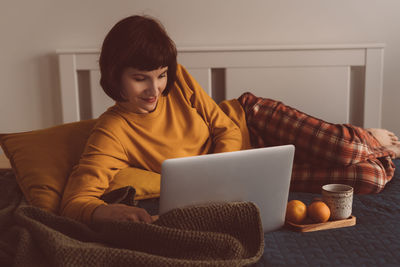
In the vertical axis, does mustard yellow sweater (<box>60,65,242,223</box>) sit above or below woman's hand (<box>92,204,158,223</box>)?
above

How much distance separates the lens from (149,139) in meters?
1.20

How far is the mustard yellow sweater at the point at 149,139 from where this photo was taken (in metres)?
1.00

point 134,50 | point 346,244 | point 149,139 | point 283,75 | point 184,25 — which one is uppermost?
point 184,25

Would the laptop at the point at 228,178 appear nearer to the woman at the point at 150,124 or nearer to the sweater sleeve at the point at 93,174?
the woman at the point at 150,124

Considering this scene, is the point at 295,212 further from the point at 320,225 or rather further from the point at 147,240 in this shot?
the point at 147,240

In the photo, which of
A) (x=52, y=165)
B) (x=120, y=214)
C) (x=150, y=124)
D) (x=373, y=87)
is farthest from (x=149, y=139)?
(x=373, y=87)

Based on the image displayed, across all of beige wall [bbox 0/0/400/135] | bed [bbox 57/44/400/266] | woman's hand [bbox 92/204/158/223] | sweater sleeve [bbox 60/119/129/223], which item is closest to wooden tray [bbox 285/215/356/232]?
woman's hand [bbox 92/204/158/223]

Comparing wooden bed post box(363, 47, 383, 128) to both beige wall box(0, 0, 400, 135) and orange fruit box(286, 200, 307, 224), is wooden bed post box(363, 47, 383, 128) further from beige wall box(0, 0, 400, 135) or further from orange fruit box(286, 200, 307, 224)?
orange fruit box(286, 200, 307, 224)

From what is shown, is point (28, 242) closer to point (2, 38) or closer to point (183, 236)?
point (183, 236)

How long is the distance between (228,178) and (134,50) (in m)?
0.46

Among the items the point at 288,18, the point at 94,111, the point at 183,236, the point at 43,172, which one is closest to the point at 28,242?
the point at 183,236

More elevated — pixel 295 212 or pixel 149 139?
pixel 149 139

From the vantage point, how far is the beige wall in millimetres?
1916

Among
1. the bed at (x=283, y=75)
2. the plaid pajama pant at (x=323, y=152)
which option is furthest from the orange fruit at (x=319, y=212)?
the bed at (x=283, y=75)
